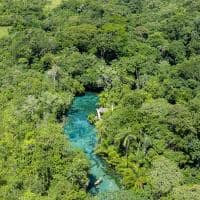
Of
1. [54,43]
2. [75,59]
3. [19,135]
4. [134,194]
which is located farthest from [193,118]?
[54,43]

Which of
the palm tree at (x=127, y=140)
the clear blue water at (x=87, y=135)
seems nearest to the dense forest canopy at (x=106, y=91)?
the palm tree at (x=127, y=140)

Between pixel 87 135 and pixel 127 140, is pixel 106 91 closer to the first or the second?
pixel 87 135

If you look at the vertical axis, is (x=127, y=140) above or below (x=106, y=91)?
above

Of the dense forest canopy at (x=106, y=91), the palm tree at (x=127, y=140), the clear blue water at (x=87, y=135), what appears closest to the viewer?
the dense forest canopy at (x=106, y=91)

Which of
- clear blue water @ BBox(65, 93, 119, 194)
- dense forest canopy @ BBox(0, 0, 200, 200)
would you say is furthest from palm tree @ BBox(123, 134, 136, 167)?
clear blue water @ BBox(65, 93, 119, 194)

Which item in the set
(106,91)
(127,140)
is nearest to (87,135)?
(106,91)

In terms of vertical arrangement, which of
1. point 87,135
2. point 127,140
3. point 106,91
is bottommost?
point 87,135

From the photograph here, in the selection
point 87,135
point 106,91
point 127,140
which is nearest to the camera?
point 127,140

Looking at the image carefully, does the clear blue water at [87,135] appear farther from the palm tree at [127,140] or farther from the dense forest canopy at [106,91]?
the palm tree at [127,140]
